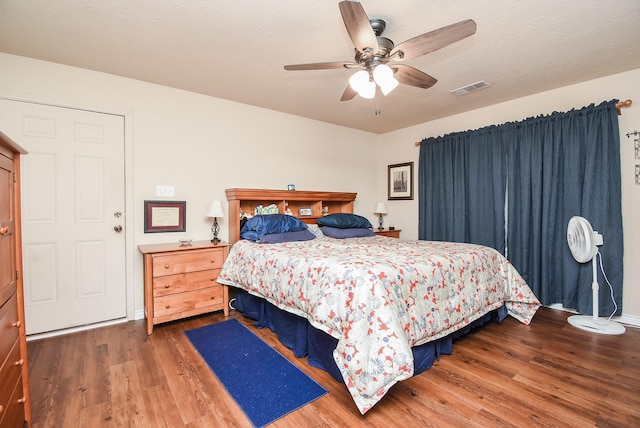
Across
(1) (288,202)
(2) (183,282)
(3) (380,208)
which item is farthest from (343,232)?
(2) (183,282)

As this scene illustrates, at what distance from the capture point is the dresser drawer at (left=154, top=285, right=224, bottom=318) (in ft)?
9.05

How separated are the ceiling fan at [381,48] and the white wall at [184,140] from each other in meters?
1.78

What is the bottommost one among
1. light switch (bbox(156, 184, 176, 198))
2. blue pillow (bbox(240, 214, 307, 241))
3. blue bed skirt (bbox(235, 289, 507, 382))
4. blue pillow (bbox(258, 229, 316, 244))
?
blue bed skirt (bbox(235, 289, 507, 382))

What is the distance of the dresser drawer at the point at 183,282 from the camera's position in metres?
2.74

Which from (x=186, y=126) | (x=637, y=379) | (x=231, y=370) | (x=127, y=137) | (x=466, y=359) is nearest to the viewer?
(x=637, y=379)

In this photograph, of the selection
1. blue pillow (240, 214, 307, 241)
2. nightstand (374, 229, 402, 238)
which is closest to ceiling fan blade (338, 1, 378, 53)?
blue pillow (240, 214, 307, 241)

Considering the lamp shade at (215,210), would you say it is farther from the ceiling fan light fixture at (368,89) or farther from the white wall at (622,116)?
the white wall at (622,116)

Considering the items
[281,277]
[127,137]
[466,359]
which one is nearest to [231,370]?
[281,277]

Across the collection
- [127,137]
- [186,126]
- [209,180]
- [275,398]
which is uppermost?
[186,126]

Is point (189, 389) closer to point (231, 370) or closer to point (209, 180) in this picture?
point (231, 370)

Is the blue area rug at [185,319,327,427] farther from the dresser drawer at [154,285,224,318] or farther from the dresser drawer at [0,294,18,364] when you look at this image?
the dresser drawer at [0,294,18,364]

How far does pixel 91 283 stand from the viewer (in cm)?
284

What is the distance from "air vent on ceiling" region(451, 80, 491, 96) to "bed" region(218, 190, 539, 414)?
1.68m

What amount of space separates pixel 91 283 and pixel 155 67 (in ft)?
6.89
